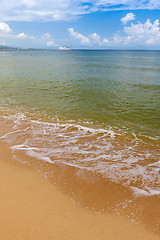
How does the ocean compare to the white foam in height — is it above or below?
above

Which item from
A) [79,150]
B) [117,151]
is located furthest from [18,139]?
[117,151]

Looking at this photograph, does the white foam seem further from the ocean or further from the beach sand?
the beach sand

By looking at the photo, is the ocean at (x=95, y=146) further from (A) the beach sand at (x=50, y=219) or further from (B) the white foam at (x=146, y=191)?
(A) the beach sand at (x=50, y=219)

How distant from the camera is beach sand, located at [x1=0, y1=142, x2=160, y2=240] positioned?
4602 millimetres

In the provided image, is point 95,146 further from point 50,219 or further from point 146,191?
point 50,219

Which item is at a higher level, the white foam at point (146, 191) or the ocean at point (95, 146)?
the ocean at point (95, 146)

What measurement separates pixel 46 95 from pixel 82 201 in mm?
16618

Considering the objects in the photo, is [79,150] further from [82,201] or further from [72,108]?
[72,108]

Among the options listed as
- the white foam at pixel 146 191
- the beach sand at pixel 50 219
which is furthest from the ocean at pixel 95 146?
the beach sand at pixel 50 219

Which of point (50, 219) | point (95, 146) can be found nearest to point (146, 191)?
point (50, 219)

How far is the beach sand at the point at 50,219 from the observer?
4602 mm

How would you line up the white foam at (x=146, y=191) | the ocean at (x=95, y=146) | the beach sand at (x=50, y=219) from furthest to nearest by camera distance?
1. the white foam at (x=146, y=191)
2. the ocean at (x=95, y=146)
3. the beach sand at (x=50, y=219)

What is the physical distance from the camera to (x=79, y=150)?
907cm

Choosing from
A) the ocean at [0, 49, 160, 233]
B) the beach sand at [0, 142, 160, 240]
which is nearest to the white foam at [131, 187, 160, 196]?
the ocean at [0, 49, 160, 233]
